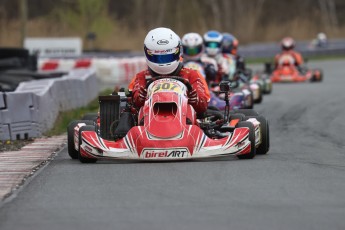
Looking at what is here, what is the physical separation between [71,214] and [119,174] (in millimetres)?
2134

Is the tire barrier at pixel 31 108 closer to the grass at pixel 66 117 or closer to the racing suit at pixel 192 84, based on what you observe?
the grass at pixel 66 117

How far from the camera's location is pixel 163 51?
442 inches

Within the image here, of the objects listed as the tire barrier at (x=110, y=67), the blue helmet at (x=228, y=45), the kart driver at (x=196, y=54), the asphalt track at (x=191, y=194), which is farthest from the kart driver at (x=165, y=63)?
the tire barrier at (x=110, y=67)

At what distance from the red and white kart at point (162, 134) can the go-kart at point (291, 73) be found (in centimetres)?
1690

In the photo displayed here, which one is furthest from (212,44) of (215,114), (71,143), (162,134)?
(162,134)

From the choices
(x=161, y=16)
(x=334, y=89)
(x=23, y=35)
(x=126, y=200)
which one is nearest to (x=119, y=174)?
(x=126, y=200)

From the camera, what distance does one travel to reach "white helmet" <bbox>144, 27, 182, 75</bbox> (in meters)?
11.2

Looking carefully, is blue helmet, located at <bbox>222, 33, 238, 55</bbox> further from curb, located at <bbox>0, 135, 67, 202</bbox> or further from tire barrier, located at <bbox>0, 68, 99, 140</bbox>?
curb, located at <bbox>0, 135, 67, 202</bbox>

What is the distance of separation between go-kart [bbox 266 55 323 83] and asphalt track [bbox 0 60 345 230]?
16023mm

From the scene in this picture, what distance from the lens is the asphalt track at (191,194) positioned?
7.00m

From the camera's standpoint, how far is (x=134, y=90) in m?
11.4

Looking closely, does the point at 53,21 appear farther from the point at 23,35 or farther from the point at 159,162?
the point at 159,162

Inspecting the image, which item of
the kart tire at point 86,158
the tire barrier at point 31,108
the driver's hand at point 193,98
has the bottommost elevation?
the tire barrier at point 31,108

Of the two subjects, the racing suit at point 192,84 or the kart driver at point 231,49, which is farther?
the kart driver at point 231,49
